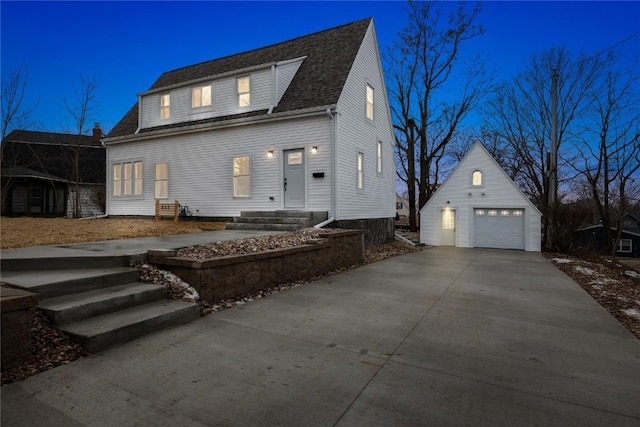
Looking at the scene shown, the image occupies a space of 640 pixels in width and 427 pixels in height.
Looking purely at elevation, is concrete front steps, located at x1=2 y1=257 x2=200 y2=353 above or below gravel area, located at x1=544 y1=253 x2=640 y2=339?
above

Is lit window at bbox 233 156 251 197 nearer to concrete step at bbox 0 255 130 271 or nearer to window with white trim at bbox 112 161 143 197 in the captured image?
window with white trim at bbox 112 161 143 197

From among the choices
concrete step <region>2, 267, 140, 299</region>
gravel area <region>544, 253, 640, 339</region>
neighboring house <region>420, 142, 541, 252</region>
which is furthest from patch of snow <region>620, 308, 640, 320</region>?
neighboring house <region>420, 142, 541, 252</region>

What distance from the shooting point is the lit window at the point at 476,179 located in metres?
16.4

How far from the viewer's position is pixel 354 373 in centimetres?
275

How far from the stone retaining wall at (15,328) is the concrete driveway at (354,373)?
0.28 metres

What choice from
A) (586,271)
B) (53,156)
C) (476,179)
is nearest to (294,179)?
(586,271)

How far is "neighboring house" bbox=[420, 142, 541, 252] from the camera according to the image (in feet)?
50.7

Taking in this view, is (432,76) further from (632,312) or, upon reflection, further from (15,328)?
(15,328)

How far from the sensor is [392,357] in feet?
10.1

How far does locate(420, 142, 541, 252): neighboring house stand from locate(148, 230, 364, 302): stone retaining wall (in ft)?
35.9

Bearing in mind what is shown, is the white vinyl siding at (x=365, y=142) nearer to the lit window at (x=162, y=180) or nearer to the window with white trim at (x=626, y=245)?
the lit window at (x=162, y=180)

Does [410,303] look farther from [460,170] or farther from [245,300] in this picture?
[460,170]

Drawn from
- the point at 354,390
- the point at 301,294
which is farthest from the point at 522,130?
the point at 354,390

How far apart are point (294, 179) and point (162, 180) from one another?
20.9 feet
